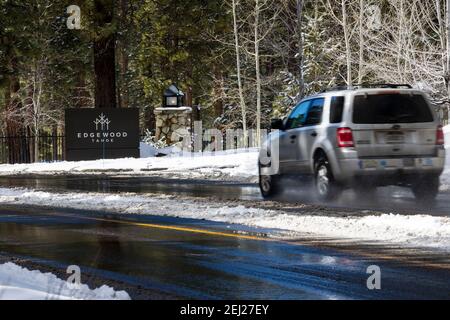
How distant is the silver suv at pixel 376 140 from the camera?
1402 cm

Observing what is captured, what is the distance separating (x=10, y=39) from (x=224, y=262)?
80.7 ft

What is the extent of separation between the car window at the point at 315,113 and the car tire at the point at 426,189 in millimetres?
2176

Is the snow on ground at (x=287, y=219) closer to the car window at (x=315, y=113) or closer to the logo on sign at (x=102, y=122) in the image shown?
the car window at (x=315, y=113)

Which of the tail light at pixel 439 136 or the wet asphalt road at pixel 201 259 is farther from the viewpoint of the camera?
the tail light at pixel 439 136

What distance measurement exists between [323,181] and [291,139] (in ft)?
5.22

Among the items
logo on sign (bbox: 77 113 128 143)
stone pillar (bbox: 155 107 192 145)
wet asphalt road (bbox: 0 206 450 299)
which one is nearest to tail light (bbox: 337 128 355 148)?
wet asphalt road (bbox: 0 206 450 299)

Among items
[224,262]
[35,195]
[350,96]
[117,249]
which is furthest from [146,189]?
[224,262]

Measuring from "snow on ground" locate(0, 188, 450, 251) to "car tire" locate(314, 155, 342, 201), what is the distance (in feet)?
5.07

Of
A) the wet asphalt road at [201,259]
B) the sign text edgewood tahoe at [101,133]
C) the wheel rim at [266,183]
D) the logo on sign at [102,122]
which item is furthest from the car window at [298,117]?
the logo on sign at [102,122]

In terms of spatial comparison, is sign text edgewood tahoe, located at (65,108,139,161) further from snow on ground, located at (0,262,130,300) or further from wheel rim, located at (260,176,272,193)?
snow on ground, located at (0,262,130,300)

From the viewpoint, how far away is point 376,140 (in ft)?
46.2

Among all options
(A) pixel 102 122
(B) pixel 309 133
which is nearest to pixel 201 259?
(B) pixel 309 133

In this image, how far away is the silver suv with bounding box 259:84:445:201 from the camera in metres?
14.0

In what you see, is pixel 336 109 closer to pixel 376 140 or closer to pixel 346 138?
pixel 346 138
